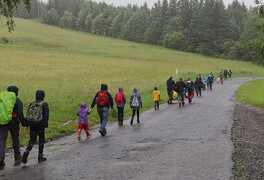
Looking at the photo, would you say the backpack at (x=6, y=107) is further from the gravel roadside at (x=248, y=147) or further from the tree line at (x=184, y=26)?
the tree line at (x=184, y=26)

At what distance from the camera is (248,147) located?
40.1 ft

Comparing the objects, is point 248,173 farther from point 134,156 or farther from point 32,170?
point 32,170

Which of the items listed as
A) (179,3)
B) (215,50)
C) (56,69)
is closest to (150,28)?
(179,3)

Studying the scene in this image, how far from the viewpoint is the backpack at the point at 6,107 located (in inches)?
402

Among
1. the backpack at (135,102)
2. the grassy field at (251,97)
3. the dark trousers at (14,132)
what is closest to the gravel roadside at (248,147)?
the backpack at (135,102)

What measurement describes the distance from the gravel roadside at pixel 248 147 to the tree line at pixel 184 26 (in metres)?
75.4

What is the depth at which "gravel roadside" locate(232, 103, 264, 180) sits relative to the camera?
9.23 metres

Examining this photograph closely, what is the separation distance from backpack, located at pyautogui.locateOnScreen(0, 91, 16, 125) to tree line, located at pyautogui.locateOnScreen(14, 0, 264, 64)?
84.9m

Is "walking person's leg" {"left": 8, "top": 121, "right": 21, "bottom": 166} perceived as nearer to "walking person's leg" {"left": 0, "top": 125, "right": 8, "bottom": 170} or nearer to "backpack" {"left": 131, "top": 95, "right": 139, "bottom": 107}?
"walking person's leg" {"left": 0, "top": 125, "right": 8, "bottom": 170}

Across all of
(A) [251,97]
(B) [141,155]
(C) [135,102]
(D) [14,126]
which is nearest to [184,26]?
(A) [251,97]

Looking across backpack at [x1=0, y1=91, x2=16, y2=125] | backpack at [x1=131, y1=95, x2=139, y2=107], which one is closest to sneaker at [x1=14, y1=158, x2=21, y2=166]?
backpack at [x1=0, y1=91, x2=16, y2=125]

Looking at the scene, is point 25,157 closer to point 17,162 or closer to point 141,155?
point 17,162

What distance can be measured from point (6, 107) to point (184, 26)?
376 ft

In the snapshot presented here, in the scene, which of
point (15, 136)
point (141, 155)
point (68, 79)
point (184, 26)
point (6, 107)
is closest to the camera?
point (6, 107)
